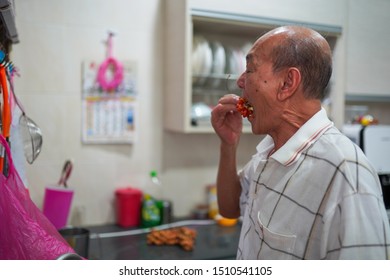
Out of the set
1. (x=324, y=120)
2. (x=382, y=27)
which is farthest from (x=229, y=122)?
(x=382, y=27)

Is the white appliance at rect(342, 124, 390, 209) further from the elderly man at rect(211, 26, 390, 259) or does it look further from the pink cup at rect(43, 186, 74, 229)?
the pink cup at rect(43, 186, 74, 229)

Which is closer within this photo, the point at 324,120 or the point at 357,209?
the point at 357,209

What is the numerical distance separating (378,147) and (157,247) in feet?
3.84

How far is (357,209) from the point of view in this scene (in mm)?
658

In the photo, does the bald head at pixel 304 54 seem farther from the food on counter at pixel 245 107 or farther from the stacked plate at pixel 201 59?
the stacked plate at pixel 201 59

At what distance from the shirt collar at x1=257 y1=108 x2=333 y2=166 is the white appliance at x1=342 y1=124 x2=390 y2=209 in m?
1.17

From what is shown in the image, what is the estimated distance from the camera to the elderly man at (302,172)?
666mm

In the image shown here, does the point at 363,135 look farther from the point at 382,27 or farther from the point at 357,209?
the point at 357,209

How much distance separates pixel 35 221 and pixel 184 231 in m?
0.88

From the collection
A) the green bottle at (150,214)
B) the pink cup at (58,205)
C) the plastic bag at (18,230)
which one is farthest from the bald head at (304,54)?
the green bottle at (150,214)

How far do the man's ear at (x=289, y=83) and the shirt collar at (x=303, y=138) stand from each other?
0.07m

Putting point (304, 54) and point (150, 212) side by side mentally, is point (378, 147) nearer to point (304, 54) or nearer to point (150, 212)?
point (150, 212)

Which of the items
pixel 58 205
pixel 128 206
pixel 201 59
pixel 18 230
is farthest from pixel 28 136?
pixel 201 59

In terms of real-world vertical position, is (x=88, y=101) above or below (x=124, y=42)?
below
